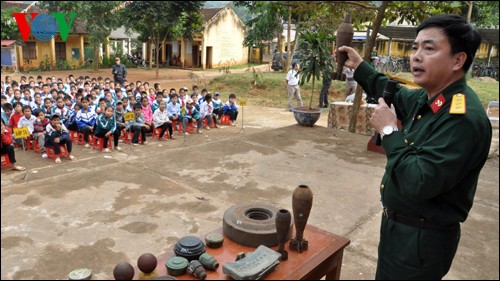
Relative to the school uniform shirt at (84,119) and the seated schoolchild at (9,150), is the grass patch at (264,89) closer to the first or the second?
the school uniform shirt at (84,119)

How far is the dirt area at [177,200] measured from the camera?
3.41m

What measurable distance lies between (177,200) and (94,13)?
18316mm

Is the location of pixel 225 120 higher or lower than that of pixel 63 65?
lower

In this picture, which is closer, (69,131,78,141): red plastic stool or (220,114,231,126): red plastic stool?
(69,131,78,141): red plastic stool

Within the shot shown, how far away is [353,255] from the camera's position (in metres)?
3.56

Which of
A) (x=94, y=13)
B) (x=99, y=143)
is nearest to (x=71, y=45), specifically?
(x=94, y=13)

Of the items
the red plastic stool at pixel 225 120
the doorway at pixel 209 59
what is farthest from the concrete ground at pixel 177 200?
the doorway at pixel 209 59

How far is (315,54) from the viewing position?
8641 mm

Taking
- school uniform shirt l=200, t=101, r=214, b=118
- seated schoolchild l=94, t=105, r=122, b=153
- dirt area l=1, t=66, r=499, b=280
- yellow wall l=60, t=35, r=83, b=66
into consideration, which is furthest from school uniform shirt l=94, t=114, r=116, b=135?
yellow wall l=60, t=35, r=83, b=66

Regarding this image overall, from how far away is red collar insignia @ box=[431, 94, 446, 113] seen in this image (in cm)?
168

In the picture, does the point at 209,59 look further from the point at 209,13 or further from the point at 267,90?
the point at 267,90

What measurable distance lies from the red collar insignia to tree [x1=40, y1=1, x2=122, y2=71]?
2059 centimetres

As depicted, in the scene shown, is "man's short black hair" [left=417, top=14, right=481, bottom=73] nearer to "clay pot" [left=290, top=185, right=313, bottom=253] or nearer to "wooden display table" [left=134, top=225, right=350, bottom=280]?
"clay pot" [left=290, top=185, right=313, bottom=253]

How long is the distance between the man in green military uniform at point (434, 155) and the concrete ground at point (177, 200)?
1587mm
